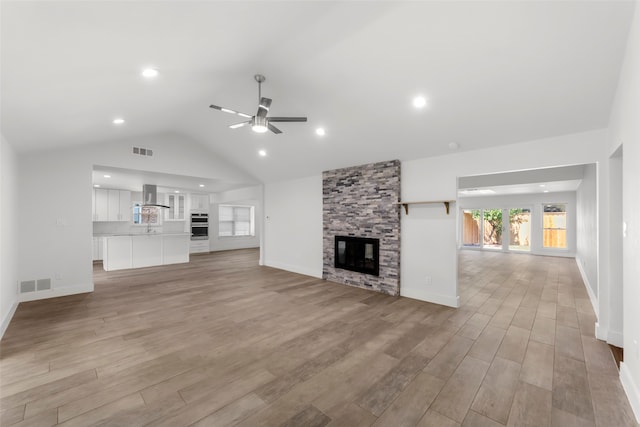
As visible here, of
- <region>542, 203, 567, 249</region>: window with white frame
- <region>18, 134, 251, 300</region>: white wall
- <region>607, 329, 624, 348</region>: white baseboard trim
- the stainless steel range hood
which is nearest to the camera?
<region>607, 329, 624, 348</region>: white baseboard trim

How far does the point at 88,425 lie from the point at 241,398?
3.16 feet

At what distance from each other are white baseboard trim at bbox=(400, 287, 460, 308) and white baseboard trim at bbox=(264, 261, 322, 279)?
2.21 metres

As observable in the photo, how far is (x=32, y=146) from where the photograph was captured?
422cm

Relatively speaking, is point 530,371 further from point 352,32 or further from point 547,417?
point 352,32

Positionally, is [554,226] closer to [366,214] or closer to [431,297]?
[431,297]

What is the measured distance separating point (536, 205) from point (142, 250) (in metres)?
13.5

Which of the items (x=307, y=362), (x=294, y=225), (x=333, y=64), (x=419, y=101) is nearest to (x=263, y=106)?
(x=333, y=64)

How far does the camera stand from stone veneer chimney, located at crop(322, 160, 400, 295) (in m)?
4.96

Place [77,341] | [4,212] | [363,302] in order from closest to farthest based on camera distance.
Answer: [77,341]
[4,212]
[363,302]

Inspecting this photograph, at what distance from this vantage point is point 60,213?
488 cm

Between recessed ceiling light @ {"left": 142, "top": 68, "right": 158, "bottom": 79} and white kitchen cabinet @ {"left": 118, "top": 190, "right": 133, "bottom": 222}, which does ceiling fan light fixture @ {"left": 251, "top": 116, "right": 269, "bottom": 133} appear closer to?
recessed ceiling light @ {"left": 142, "top": 68, "right": 158, "bottom": 79}

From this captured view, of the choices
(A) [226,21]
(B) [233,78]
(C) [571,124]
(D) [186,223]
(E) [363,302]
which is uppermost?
(B) [233,78]

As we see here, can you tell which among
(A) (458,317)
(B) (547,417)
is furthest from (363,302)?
(B) (547,417)


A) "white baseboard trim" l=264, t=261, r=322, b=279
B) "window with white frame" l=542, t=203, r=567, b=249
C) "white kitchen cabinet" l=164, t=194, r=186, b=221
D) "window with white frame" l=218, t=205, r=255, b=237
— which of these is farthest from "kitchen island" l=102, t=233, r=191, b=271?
"window with white frame" l=542, t=203, r=567, b=249
